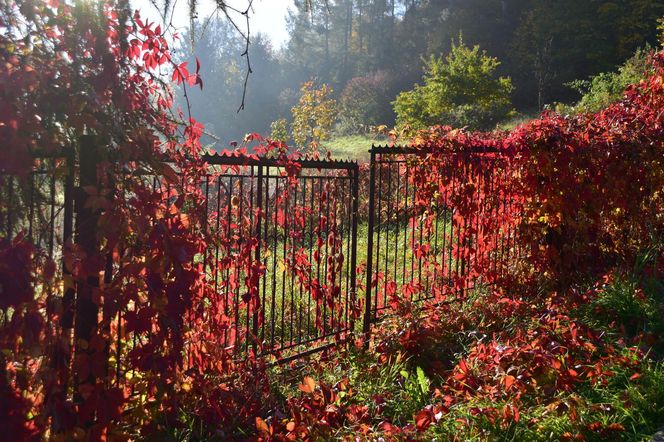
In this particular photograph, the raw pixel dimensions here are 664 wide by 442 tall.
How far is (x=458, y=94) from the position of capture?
24.6 metres

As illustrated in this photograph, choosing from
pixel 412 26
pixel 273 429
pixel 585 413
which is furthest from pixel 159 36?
pixel 412 26

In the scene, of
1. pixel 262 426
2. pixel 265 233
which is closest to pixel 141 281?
pixel 262 426

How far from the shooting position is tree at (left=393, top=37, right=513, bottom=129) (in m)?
24.2

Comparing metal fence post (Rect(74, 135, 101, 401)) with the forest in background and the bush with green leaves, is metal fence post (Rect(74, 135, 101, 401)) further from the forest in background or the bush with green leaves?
the bush with green leaves

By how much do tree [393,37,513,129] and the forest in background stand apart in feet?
14.6

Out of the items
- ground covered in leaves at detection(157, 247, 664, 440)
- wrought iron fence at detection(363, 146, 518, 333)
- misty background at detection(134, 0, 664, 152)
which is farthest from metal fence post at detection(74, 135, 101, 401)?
misty background at detection(134, 0, 664, 152)

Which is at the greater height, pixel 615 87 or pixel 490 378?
pixel 615 87

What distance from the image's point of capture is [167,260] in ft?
8.72

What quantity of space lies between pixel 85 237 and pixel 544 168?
4.91 m

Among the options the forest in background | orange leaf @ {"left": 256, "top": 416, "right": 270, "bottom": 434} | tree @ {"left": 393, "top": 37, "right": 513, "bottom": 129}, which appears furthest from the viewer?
the forest in background

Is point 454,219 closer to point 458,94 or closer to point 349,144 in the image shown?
point 458,94

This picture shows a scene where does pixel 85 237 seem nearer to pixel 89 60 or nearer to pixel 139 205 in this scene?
pixel 139 205

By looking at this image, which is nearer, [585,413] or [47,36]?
[47,36]

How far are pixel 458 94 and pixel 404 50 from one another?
2411 cm
